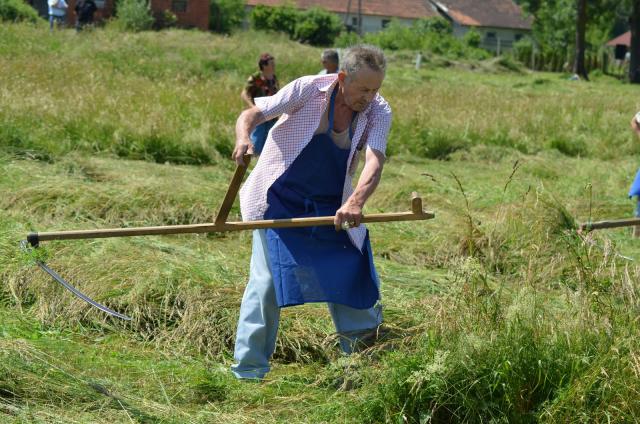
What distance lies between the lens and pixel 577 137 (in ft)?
40.5

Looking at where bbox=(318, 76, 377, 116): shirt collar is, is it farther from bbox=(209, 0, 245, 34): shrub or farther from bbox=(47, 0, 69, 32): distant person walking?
bbox=(209, 0, 245, 34): shrub

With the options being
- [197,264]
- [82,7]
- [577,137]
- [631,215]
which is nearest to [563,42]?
[82,7]

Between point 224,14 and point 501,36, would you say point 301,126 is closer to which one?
point 224,14

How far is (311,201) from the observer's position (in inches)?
156

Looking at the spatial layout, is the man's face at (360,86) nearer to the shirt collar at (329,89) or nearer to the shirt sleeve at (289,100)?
the shirt collar at (329,89)

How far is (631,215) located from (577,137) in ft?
15.6

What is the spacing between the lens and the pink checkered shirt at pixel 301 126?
3.84 m

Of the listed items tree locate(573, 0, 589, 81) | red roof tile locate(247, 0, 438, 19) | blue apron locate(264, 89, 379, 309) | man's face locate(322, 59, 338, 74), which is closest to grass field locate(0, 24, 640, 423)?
blue apron locate(264, 89, 379, 309)

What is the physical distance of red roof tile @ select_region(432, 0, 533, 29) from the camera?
234 feet

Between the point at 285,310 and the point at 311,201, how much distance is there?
3.00ft

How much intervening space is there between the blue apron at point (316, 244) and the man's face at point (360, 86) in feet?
0.32

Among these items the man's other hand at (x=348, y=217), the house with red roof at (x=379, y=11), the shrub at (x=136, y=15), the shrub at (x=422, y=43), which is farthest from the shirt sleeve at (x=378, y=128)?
the house with red roof at (x=379, y=11)

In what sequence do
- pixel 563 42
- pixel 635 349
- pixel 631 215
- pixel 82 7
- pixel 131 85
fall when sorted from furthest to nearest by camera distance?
pixel 563 42 < pixel 82 7 < pixel 131 85 < pixel 631 215 < pixel 635 349

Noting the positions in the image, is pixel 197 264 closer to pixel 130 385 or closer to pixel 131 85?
pixel 130 385
